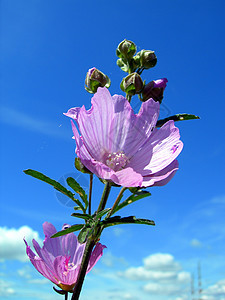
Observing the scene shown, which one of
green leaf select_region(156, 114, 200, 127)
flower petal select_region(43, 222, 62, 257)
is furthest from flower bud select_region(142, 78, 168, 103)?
flower petal select_region(43, 222, 62, 257)

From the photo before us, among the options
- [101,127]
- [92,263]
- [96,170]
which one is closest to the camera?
[96,170]

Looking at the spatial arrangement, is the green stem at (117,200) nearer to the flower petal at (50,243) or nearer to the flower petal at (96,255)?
the flower petal at (96,255)

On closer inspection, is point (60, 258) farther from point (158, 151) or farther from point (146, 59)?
point (146, 59)

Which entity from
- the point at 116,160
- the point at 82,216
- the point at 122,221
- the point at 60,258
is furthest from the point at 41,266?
the point at 116,160

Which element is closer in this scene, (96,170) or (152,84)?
(96,170)

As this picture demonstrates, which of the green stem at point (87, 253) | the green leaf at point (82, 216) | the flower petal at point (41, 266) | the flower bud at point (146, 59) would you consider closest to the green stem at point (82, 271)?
the green stem at point (87, 253)

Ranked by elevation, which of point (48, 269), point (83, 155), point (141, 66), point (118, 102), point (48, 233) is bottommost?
point (48, 269)

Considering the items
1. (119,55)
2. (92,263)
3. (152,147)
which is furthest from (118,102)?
(92,263)

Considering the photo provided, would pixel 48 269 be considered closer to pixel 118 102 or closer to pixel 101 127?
pixel 101 127
